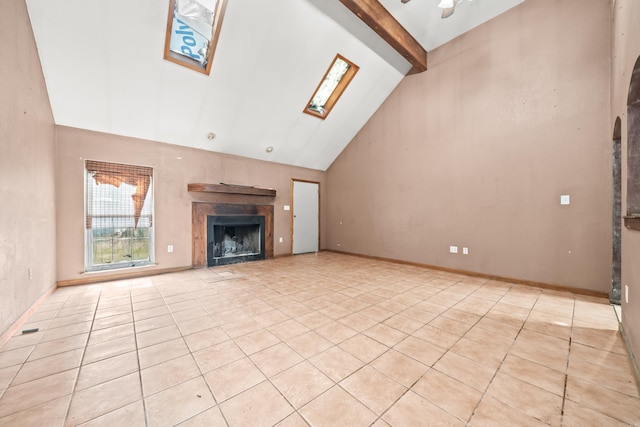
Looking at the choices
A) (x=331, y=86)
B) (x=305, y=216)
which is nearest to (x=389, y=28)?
(x=331, y=86)

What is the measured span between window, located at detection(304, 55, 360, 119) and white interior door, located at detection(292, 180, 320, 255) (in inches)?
72.2

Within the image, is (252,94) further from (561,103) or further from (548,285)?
(548,285)

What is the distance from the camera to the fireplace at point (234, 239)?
4.81 m

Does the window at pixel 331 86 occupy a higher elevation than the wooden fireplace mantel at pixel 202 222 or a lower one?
higher

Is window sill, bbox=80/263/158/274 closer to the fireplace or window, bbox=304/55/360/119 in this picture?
the fireplace

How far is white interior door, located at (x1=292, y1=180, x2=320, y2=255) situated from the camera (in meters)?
6.22

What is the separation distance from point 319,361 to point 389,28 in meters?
4.52

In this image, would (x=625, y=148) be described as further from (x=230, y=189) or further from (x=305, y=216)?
(x=305, y=216)

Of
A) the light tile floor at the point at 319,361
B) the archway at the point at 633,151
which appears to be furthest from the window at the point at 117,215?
the archway at the point at 633,151

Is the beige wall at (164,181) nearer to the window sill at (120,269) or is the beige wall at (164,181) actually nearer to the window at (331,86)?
the window sill at (120,269)

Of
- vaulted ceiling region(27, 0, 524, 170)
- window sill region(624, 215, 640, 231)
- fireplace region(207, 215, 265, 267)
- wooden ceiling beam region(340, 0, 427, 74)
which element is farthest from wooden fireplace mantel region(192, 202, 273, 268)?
window sill region(624, 215, 640, 231)

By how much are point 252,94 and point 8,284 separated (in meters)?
3.66

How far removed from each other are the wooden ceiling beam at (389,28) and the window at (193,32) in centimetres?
172

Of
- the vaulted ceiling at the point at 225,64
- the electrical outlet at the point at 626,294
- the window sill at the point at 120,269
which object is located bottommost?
the window sill at the point at 120,269
